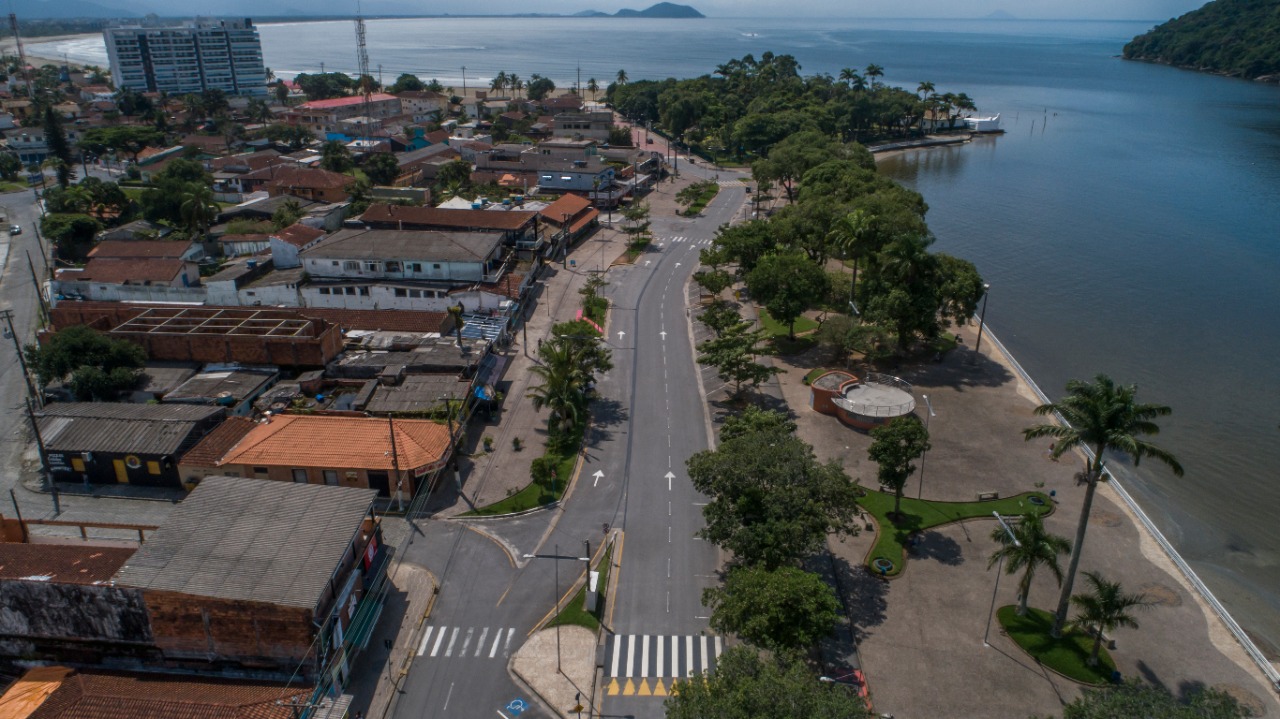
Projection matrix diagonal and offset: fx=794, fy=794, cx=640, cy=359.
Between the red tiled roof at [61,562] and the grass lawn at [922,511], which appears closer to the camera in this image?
the red tiled roof at [61,562]

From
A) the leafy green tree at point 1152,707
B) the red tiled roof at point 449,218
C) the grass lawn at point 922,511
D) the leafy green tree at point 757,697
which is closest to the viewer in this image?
the leafy green tree at point 1152,707

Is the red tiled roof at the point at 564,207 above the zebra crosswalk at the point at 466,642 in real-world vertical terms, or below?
above

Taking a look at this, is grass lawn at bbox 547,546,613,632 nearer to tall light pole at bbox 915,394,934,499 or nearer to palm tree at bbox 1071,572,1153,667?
Answer: tall light pole at bbox 915,394,934,499

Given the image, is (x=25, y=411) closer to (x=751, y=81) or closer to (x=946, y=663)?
(x=946, y=663)

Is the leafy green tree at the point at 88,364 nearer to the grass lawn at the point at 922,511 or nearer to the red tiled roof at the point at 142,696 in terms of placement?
the red tiled roof at the point at 142,696

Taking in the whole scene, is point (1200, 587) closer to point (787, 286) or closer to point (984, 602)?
point (984, 602)

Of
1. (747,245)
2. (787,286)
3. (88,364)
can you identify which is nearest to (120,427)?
(88,364)

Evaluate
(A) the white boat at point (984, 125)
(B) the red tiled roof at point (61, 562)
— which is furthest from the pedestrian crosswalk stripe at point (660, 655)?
(A) the white boat at point (984, 125)

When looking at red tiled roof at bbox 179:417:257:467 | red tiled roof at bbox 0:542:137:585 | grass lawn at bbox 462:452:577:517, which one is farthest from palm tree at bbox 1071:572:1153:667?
red tiled roof at bbox 179:417:257:467
